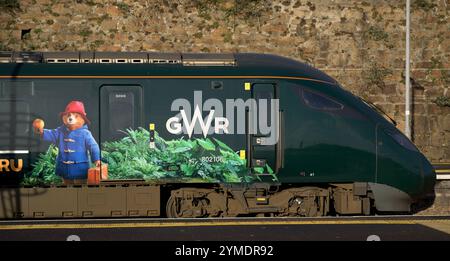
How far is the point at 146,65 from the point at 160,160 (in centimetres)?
197

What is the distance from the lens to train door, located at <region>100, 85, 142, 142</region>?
15.4m

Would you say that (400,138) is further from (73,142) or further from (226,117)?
(73,142)

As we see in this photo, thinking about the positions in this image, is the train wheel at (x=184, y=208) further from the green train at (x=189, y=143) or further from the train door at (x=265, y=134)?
the train door at (x=265, y=134)

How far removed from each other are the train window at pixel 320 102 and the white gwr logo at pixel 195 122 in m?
1.72

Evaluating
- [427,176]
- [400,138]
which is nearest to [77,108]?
[400,138]

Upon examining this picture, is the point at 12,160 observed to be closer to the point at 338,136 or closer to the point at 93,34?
the point at 338,136

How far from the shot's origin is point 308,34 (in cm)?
2845

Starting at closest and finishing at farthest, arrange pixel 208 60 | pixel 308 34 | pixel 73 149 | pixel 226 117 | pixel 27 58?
pixel 73 149, pixel 226 117, pixel 27 58, pixel 208 60, pixel 308 34

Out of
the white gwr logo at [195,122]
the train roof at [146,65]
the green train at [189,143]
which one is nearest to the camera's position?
the green train at [189,143]

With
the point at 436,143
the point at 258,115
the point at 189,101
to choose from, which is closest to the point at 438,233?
the point at 258,115

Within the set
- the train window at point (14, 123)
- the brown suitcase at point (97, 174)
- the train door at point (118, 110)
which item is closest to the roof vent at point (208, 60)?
the train door at point (118, 110)

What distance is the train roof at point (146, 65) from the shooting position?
611 inches

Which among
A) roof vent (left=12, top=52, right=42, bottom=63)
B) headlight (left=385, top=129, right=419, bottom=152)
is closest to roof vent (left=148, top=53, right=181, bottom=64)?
roof vent (left=12, top=52, right=42, bottom=63)

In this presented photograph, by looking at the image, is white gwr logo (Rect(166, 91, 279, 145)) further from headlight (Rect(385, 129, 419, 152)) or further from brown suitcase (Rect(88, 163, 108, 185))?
headlight (Rect(385, 129, 419, 152))
